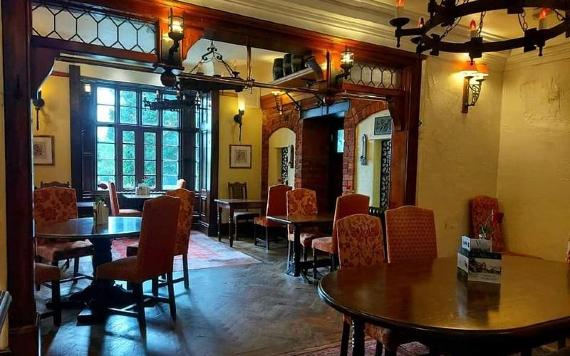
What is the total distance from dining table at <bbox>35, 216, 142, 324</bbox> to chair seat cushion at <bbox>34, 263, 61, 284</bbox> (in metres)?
0.23

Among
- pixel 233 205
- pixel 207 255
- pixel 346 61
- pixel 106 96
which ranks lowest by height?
pixel 207 255

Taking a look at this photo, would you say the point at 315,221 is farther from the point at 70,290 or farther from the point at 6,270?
the point at 6,270

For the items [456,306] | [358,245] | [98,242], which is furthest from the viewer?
[98,242]

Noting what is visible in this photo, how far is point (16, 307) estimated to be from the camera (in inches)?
99.6

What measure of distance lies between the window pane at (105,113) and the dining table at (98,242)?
3.94m

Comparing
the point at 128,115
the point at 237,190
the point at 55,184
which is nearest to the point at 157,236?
the point at 55,184

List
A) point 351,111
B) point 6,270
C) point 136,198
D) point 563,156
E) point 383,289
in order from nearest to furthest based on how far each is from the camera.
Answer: point 383,289
point 6,270
point 563,156
point 351,111
point 136,198

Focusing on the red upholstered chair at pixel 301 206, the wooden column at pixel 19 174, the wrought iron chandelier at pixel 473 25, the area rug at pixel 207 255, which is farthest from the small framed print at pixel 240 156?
the wrought iron chandelier at pixel 473 25

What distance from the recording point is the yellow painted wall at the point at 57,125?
6.50 m

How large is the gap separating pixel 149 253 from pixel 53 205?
1883 millimetres

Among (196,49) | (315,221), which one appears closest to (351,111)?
(315,221)

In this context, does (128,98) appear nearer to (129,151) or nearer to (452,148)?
(129,151)

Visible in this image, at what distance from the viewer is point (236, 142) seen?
297 inches

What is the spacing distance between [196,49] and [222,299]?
4.05m
